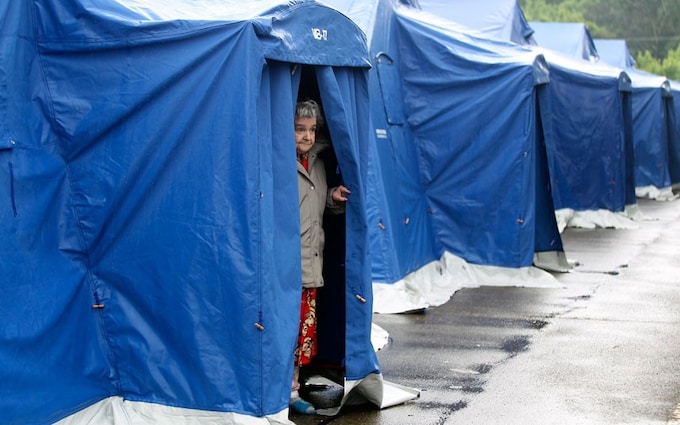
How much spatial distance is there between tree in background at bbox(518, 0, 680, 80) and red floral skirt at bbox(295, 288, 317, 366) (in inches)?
2153

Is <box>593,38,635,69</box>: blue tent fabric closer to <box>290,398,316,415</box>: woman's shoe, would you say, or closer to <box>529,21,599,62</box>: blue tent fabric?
<box>529,21,599,62</box>: blue tent fabric

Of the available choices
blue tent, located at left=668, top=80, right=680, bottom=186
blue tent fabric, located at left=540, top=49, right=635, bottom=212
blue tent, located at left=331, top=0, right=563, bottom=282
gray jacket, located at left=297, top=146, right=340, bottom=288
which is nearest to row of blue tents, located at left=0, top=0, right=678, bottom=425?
gray jacket, located at left=297, top=146, right=340, bottom=288

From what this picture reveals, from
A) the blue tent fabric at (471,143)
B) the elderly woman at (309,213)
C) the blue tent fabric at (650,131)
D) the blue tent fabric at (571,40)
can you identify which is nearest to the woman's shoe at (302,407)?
the elderly woman at (309,213)

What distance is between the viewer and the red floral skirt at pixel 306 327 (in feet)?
21.5

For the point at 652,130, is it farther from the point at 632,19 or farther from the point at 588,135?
the point at 632,19

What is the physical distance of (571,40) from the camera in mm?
25203

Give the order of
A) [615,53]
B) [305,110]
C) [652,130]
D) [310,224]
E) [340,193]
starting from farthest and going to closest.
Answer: [615,53], [652,130], [340,193], [310,224], [305,110]

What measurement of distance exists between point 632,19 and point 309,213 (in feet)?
200

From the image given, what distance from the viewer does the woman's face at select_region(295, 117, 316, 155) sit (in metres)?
6.38

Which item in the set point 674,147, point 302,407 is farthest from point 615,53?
point 302,407

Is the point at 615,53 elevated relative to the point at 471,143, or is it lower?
lower

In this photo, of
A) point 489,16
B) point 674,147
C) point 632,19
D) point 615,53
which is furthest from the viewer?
point 632,19

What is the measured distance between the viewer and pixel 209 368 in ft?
18.5


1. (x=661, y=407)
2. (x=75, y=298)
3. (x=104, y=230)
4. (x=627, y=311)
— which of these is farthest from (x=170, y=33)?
(x=627, y=311)
